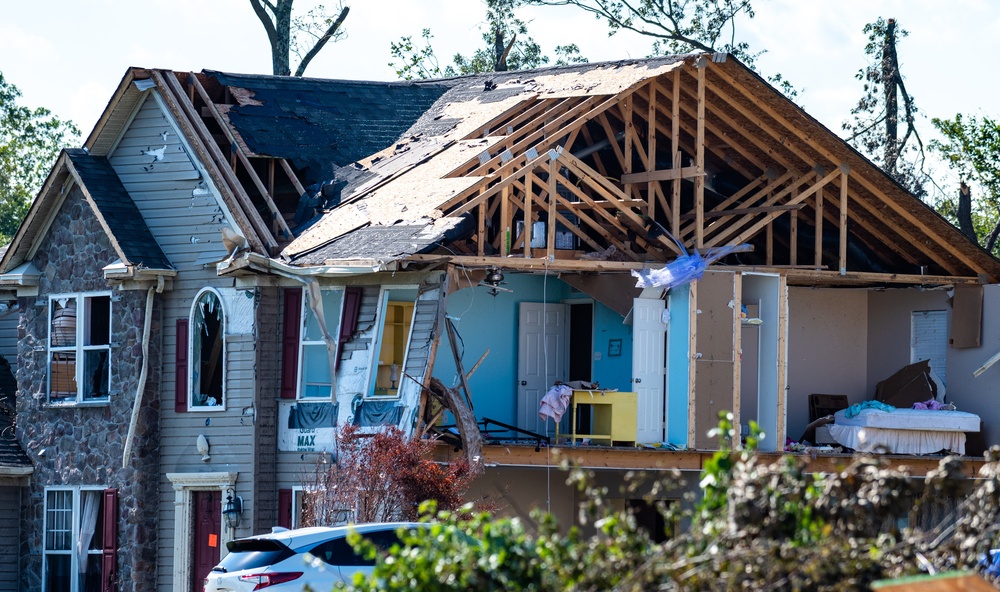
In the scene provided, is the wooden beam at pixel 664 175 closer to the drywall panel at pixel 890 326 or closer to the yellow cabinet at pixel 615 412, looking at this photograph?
the yellow cabinet at pixel 615 412

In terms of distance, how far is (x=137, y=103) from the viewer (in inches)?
932

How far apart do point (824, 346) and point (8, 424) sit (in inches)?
531

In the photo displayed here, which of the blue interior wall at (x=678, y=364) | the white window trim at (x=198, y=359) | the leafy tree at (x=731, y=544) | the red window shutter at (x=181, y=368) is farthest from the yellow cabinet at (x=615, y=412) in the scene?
the leafy tree at (x=731, y=544)

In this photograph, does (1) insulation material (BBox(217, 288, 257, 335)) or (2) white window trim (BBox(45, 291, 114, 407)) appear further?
(2) white window trim (BBox(45, 291, 114, 407))

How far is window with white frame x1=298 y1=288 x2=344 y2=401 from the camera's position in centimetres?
2088

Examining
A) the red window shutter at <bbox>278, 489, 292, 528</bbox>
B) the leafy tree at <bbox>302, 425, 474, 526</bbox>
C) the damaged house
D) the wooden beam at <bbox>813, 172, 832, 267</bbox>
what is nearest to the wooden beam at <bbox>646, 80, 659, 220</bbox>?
the damaged house

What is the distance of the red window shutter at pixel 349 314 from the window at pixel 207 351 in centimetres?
218

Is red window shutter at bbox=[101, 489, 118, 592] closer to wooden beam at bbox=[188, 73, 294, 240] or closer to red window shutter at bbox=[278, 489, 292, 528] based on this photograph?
red window shutter at bbox=[278, 489, 292, 528]

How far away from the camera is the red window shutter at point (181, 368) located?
73.2ft

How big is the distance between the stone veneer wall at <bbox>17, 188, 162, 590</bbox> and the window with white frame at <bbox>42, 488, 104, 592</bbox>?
19cm

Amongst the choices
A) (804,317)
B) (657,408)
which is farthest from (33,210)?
(804,317)

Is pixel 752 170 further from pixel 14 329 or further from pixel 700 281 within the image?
pixel 14 329

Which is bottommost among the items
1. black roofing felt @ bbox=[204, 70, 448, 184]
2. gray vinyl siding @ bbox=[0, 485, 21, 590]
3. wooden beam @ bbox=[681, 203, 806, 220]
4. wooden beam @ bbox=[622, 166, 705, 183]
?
gray vinyl siding @ bbox=[0, 485, 21, 590]

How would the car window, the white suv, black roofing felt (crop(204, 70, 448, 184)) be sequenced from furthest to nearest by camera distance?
1. black roofing felt (crop(204, 70, 448, 184))
2. the car window
3. the white suv
